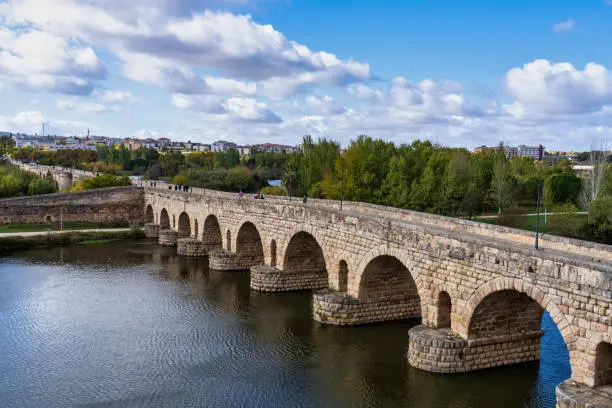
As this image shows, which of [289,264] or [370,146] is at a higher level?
[370,146]

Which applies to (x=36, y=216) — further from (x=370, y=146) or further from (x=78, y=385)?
(x=78, y=385)

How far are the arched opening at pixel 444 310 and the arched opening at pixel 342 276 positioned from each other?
14.5 ft

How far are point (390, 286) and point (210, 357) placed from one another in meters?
5.78

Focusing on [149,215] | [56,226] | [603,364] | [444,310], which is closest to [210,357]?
[444,310]

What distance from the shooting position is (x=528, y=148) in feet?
652

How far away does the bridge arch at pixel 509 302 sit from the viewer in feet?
32.6

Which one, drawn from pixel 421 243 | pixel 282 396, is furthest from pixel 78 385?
pixel 421 243

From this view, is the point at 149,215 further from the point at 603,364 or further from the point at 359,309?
the point at 603,364

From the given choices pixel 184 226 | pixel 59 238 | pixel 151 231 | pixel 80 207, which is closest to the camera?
pixel 59 238

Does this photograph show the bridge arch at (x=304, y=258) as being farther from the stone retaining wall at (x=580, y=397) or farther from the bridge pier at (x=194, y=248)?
the stone retaining wall at (x=580, y=397)

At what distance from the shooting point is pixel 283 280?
20.5 m

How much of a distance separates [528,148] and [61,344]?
673 feet

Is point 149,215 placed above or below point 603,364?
below

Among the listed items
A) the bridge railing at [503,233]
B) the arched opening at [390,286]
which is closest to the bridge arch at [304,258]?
the bridge railing at [503,233]
